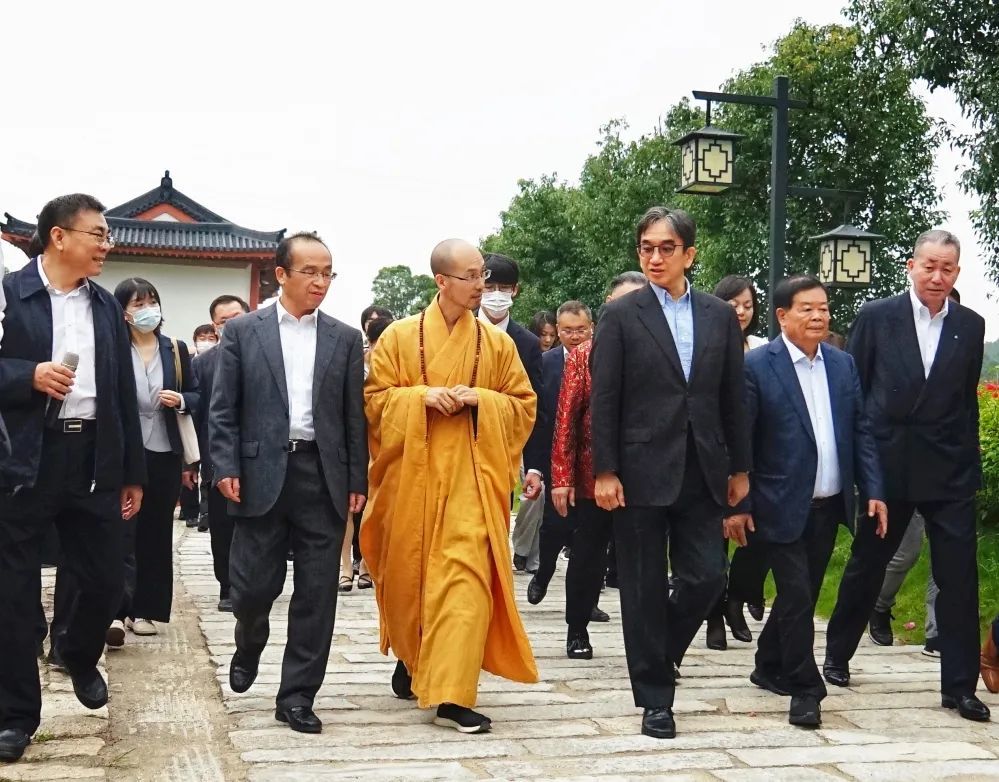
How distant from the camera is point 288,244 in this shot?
5.32 m

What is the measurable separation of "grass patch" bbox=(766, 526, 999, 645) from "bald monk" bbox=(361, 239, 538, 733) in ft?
9.55

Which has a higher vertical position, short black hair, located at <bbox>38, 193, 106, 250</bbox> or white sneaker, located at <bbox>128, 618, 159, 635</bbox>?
short black hair, located at <bbox>38, 193, 106, 250</bbox>

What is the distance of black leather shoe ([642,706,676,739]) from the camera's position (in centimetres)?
489

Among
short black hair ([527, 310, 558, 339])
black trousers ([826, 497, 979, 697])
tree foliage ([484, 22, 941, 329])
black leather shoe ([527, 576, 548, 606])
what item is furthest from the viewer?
tree foliage ([484, 22, 941, 329])

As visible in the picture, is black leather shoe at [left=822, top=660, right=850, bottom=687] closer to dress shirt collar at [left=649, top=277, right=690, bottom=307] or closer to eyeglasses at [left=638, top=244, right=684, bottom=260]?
dress shirt collar at [left=649, top=277, right=690, bottom=307]

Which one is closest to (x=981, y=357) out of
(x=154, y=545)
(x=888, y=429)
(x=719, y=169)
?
(x=888, y=429)

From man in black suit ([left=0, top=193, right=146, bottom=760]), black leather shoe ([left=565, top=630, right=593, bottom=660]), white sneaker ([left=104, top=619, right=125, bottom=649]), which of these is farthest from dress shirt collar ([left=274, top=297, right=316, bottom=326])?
black leather shoe ([left=565, top=630, right=593, bottom=660])

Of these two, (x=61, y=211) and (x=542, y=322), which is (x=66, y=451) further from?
(x=542, y=322)

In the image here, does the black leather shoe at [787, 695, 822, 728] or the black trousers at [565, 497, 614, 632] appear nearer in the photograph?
the black leather shoe at [787, 695, 822, 728]

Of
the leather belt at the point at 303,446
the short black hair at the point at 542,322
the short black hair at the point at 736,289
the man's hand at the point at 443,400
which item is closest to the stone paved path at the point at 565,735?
the leather belt at the point at 303,446

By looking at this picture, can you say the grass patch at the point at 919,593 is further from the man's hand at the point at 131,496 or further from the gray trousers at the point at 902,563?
the man's hand at the point at 131,496

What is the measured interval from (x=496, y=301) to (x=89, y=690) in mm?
3339

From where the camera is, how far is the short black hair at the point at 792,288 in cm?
563

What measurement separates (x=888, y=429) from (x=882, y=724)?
1353mm
